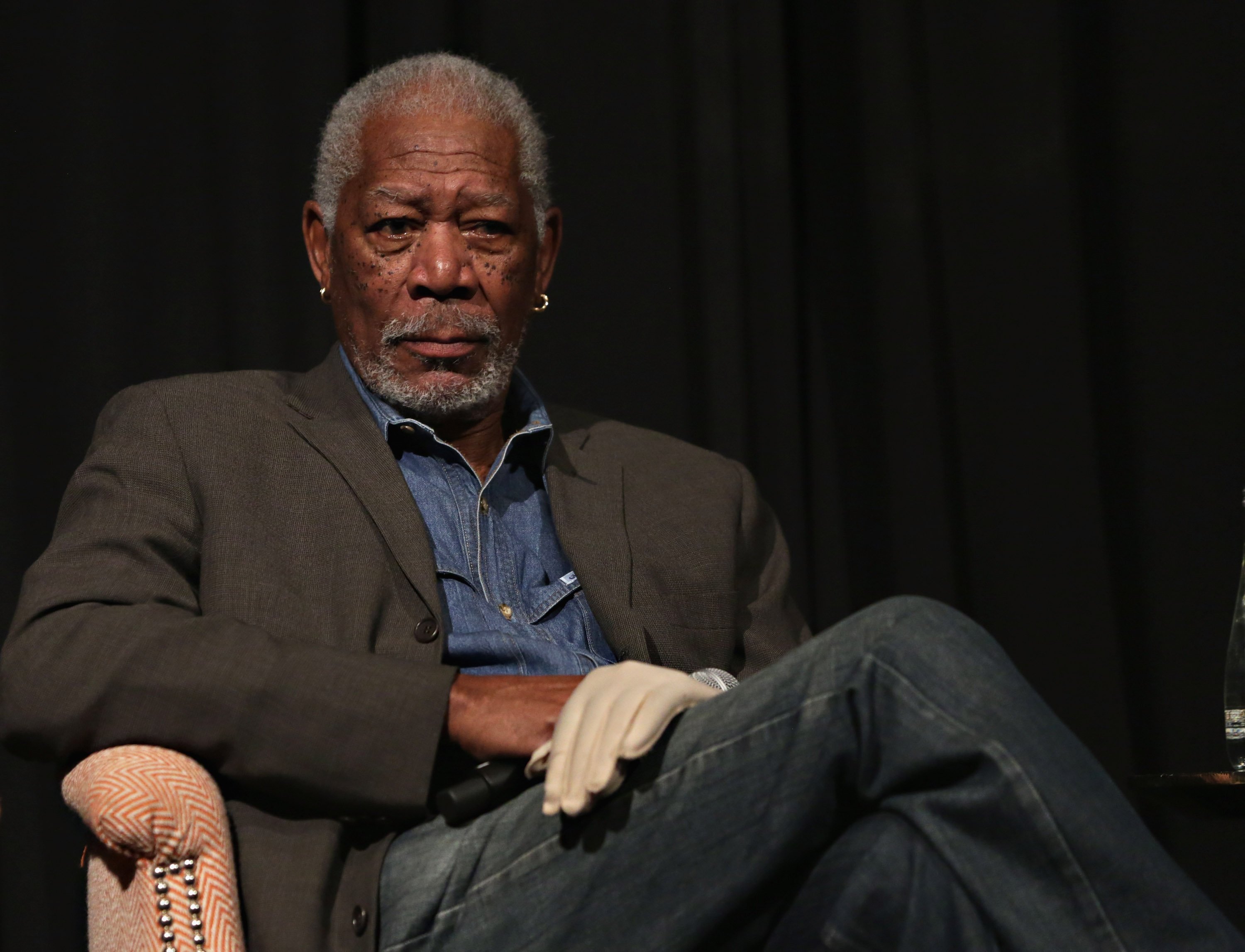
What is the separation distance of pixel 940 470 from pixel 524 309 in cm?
98

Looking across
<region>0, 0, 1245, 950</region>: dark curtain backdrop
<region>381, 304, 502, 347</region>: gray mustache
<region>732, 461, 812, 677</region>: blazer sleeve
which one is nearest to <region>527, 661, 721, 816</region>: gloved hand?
<region>732, 461, 812, 677</region>: blazer sleeve

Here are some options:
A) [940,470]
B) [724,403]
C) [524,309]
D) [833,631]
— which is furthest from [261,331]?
[833,631]

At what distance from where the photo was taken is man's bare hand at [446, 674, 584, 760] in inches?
47.1

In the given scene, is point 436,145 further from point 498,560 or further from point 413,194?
point 498,560

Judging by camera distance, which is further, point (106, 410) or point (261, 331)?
point (261, 331)

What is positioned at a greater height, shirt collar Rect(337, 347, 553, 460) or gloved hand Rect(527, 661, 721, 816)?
shirt collar Rect(337, 347, 553, 460)

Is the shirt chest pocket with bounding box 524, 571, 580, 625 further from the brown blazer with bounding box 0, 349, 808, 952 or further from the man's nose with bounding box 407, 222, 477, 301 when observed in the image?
the man's nose with bounding box 407, 222, 477, 301

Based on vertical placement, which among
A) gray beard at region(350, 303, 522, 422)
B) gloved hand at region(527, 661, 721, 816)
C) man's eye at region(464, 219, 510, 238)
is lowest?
gloved hand at region(527, 661, 721, 816)

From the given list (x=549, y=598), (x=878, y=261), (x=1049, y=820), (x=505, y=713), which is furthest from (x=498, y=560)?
(x=878, y=261)

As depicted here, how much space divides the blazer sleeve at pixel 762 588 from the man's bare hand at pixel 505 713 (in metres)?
0.52

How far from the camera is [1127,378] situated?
245 cm

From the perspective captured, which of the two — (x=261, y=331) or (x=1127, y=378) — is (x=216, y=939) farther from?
(x=1127, y=378)

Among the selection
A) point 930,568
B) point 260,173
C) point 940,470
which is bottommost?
point 930,568

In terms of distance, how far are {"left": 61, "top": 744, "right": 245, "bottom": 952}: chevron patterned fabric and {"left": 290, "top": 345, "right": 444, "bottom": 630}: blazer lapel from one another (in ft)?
1.20
